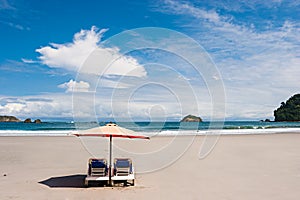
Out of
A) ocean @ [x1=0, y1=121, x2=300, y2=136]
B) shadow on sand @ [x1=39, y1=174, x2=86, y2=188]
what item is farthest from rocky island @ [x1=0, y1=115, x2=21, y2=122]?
shadow on sand @ [x1=39, y1=174, x2=86, y2=188]

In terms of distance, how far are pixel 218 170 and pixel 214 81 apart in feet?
17.4

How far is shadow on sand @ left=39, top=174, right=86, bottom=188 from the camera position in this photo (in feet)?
27.8

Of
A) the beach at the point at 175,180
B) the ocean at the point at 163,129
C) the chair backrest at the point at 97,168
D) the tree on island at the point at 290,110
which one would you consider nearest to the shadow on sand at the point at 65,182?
the beach at the point at 175,180

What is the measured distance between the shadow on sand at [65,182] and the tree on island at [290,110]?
102 m

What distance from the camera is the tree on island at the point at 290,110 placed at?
9975cm

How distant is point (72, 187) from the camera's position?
8.27 m

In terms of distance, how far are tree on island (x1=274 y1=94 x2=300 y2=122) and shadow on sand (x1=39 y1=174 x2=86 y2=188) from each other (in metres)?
102

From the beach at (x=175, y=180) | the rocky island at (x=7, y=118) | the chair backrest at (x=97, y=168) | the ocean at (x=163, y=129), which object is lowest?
the beach at (x=175, y=180)

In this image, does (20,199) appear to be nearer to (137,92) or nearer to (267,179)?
(267,179)

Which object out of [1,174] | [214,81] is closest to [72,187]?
[1,174]

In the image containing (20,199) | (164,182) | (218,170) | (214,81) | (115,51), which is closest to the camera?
(20,199)

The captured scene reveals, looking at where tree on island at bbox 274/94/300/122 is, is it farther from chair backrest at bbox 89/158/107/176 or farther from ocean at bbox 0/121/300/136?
chair backrest at bbox 89/158/107/176

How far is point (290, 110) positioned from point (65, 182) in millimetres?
105349

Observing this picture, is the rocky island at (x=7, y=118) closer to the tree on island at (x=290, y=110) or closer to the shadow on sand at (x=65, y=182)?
the tree on island at (x=290, y=110)
